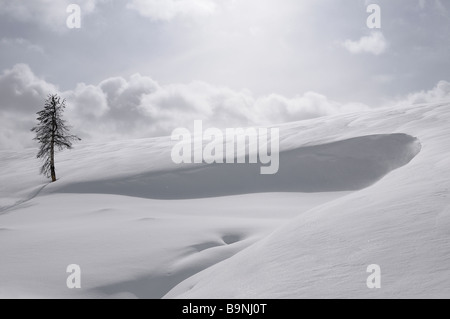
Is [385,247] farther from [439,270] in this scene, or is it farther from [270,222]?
[270,222]

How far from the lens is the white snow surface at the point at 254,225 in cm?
457

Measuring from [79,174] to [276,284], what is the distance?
24.1 m

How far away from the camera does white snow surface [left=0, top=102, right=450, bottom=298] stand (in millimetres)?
4570

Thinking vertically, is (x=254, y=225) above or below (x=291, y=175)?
below

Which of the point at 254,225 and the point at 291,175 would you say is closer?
the point at 254,225

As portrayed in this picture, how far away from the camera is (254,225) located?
11508 mm

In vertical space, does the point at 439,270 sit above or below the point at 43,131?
below

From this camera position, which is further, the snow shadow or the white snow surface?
the snow shadow

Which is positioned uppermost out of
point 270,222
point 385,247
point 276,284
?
point 270,222

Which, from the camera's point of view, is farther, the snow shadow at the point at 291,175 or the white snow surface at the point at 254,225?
the snow shadow at the point at 291,175
